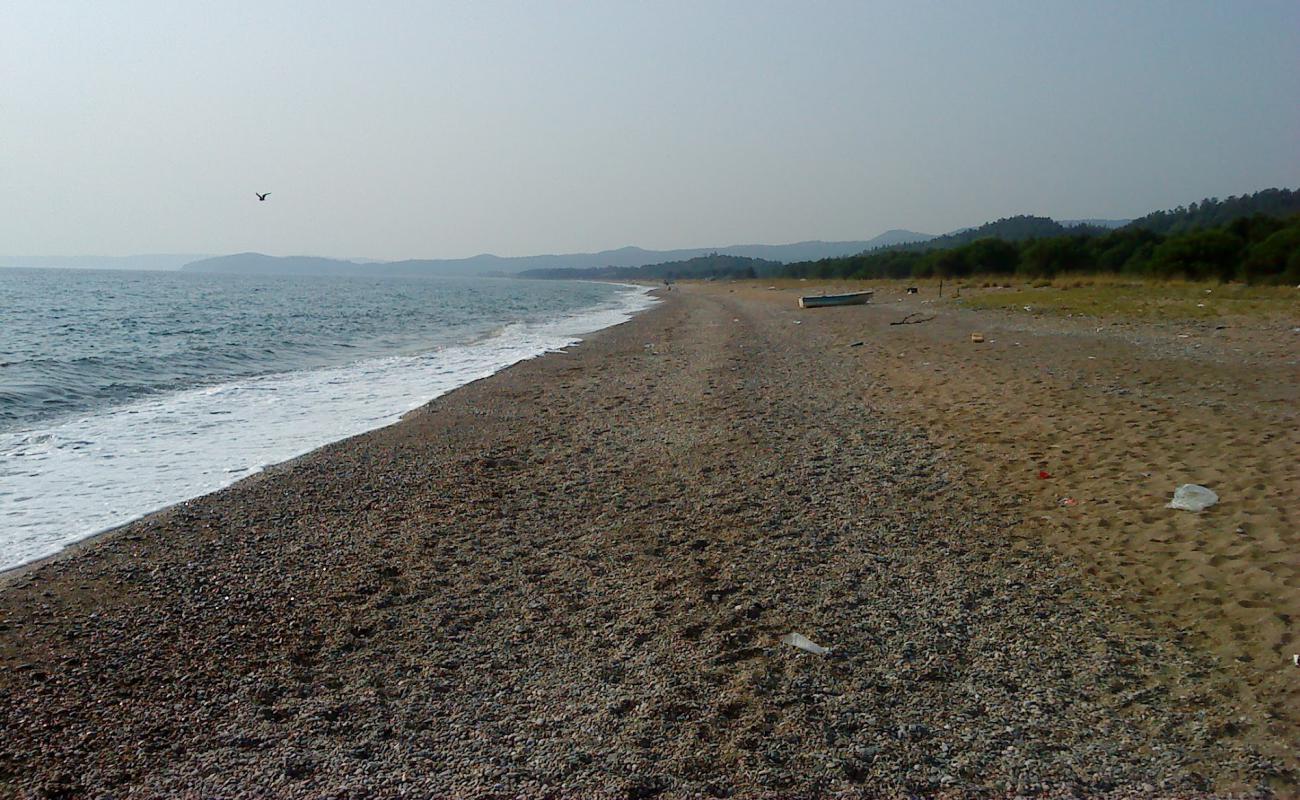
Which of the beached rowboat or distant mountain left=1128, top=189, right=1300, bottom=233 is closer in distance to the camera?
the beached rowboat

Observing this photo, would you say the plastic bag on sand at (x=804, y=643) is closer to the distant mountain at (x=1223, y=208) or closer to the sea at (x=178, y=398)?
the sea at (x=178, y=398)

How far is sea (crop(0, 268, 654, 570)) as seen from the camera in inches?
322

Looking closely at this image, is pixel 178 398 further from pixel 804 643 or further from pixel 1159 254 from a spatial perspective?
pixel 1159 254

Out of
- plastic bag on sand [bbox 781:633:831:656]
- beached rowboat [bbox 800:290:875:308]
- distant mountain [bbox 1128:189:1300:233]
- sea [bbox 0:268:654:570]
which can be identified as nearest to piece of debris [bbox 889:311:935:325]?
beached rowboat [bbox 800:290:875:308]

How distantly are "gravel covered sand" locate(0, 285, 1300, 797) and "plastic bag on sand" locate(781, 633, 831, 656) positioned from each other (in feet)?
0.28

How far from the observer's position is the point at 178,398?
15117mm

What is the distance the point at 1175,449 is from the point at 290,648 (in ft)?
25.5

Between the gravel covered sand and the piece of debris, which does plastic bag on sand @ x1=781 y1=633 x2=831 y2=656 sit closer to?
the gravel covered sand

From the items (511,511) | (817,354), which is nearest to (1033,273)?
(817,354)

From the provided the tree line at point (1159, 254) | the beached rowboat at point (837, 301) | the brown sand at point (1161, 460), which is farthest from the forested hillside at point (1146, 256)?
the brown sand at point (1161, 460)

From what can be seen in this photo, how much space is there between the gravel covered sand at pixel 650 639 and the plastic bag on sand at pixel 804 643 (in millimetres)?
86

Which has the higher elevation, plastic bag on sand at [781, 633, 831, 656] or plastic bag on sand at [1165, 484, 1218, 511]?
plastic bag on sand at [1165, 484, 1218, 511]

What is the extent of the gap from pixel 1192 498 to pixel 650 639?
4.59m

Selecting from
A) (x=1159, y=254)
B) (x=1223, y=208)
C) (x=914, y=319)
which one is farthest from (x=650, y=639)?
(x=1223, y=208)
